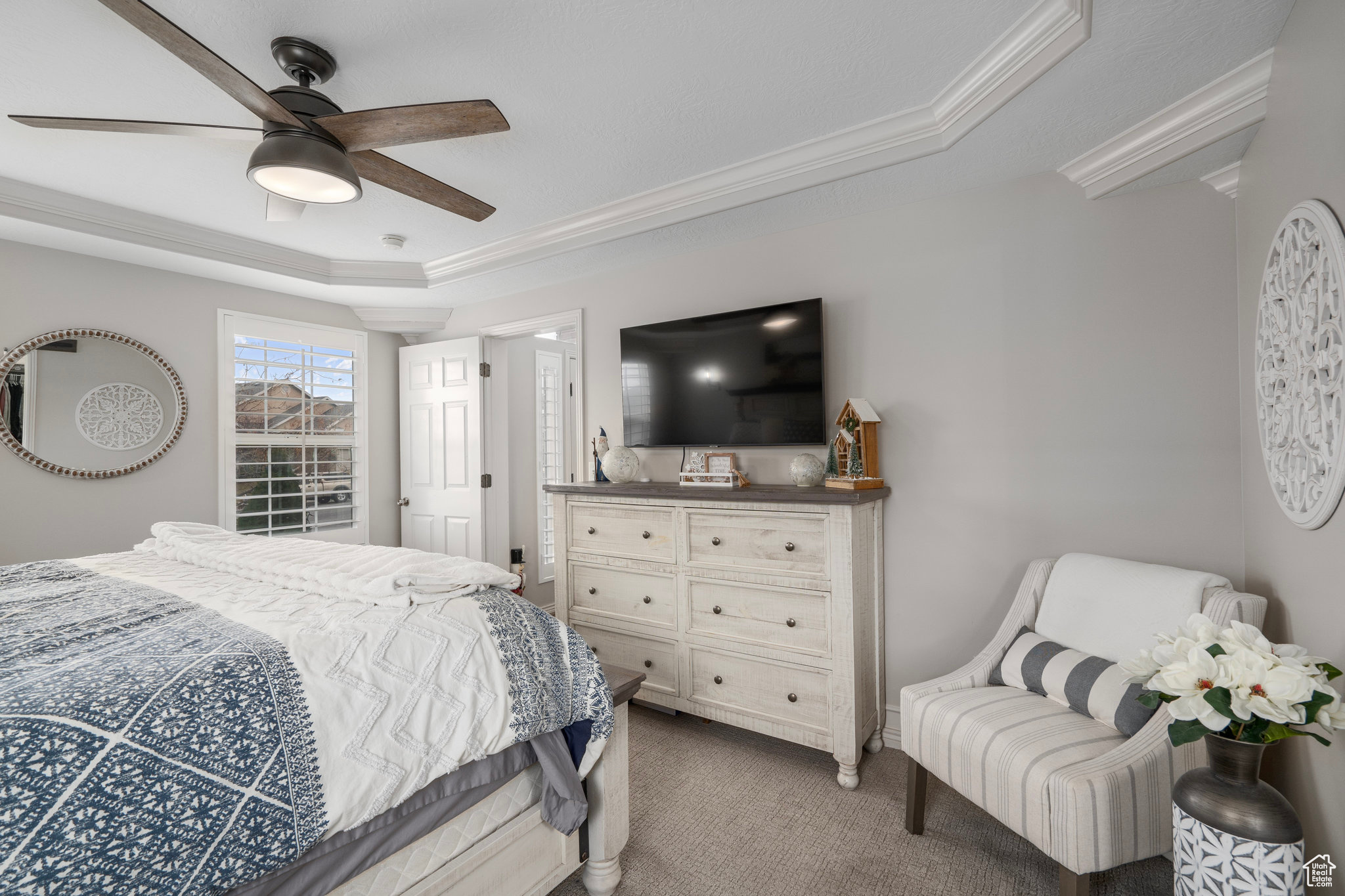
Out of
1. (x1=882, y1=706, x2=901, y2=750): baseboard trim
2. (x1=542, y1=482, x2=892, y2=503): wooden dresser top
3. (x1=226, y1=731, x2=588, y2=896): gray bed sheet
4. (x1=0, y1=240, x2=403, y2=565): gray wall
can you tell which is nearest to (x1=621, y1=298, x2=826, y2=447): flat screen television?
(x1=542, y1=482, x2=892, y2=503): wooden dresser top

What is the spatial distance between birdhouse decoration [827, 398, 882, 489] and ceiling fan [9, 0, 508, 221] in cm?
170

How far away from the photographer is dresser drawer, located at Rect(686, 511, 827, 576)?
2359 mm

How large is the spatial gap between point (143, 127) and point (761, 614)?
2.58 m

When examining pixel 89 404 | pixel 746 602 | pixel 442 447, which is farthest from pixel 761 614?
pixel 89 404

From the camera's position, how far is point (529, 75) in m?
1.97

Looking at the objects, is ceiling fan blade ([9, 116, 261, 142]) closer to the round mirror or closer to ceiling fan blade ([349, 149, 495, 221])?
ceiling fan blade ([349, 149, 495, 221])

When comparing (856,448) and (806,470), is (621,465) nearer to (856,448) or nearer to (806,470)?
(806,470)

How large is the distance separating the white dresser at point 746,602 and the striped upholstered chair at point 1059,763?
0.41 metres

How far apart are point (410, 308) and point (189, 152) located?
199cm

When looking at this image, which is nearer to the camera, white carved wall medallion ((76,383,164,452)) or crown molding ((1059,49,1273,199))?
crown molding ((1059,49,1273,199))

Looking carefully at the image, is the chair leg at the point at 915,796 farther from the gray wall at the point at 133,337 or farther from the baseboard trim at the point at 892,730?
the gray wall at the point at 133,337

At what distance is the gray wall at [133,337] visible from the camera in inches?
117

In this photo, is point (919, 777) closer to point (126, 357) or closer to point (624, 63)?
point (624, 63)

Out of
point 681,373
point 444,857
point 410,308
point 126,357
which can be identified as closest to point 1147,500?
point 681,373
